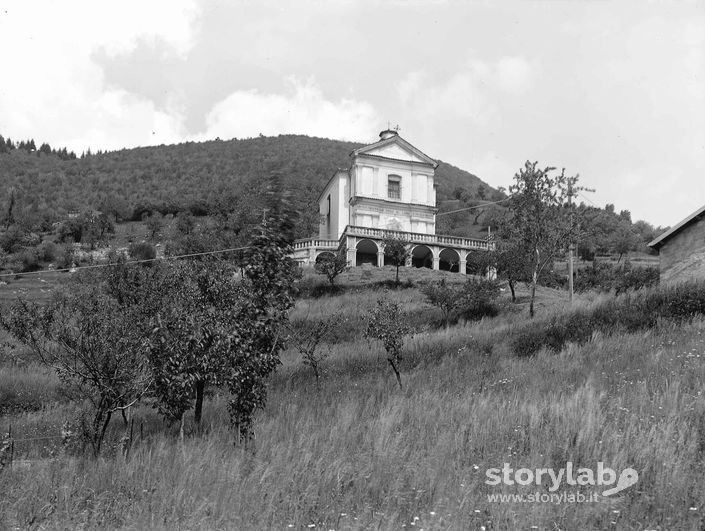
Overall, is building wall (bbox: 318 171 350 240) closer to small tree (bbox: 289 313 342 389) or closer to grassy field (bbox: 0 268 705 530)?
small tree (bbox: 289 313 342 389)

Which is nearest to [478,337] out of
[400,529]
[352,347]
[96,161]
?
[352,347]

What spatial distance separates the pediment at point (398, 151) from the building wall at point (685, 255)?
1041 inches

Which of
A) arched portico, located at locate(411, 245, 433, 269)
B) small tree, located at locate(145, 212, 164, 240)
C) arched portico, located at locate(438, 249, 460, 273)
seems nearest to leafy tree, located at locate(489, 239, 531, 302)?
arched portico, located at locate(411, 245, 433, 269)

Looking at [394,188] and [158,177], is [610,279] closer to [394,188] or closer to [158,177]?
[394,188]

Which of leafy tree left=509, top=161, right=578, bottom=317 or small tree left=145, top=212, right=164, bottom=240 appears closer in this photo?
leafy tree left=509, top=161, right=578, bottom=317

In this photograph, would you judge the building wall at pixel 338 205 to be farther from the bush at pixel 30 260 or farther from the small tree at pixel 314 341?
the bush at pixel 30 260

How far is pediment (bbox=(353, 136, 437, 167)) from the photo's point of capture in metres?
48.3

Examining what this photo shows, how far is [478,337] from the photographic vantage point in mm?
20984

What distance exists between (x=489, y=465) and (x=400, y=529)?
7.15 ft

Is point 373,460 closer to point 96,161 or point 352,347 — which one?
point 352,347

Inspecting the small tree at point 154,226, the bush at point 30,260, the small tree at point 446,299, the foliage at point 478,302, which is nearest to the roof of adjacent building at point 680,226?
the foliage at point 478,302

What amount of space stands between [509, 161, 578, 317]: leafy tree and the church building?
15926 millimetres

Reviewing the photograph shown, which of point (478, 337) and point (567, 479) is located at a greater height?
point (478, 337)

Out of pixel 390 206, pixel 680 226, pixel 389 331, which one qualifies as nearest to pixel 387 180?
pixel 390 206
